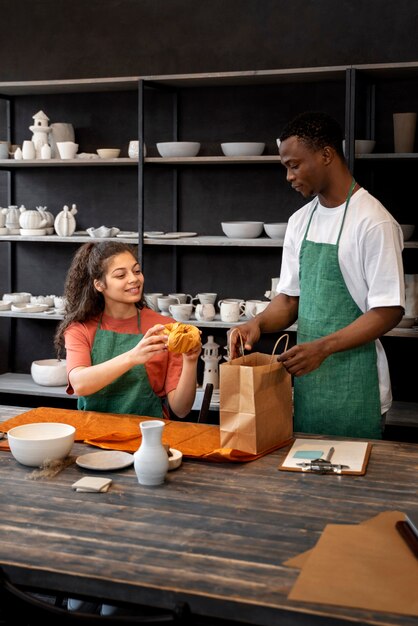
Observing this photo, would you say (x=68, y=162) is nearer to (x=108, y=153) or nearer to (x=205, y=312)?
(x=108, y=153)

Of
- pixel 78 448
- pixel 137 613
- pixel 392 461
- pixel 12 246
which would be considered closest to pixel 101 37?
pixel 12 246

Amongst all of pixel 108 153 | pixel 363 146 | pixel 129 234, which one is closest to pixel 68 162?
pixel 108 153

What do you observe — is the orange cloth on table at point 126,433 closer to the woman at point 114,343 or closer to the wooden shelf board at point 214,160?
the woman at point 114,343

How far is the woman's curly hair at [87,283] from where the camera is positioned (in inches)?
115

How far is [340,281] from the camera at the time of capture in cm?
284

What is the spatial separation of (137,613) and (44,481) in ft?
1.54

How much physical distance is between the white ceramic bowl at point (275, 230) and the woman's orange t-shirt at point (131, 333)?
1381 millimetres

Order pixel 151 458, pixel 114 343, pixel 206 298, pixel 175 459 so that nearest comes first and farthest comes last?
pixel 151 458 < pixel 175 459 < pixel 114 343 < pixel 206 298

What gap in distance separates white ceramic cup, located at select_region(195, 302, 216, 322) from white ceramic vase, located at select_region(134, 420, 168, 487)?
2.26 meters

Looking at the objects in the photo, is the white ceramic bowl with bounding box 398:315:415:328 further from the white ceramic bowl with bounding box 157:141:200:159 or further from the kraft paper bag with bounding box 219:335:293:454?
the kraft paper bag with bounding box 219:335:293:454

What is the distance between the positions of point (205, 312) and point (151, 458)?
230 centimetres

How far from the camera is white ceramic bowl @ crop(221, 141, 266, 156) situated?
4230mm

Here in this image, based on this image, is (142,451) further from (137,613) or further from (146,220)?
(146,220)

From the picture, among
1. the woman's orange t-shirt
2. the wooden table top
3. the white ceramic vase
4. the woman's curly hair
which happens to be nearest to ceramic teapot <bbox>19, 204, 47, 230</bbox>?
the woman's curly hair
